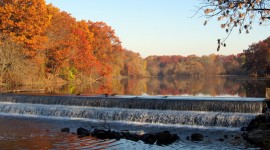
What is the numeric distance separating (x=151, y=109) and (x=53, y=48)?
97.9ft

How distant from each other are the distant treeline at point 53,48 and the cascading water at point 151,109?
16.1 m

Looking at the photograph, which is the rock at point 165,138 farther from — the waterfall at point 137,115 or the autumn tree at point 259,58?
the autumn tree at point 259,58

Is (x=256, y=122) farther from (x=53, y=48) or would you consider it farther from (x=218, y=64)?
(x=218, y=64)

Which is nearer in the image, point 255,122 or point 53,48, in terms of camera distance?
point 255,122

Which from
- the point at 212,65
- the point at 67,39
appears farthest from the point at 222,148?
the point at 212,65

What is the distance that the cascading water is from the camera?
1752 cm

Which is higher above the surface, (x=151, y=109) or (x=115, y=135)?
(x=151, y=109)

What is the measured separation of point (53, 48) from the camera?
156ft

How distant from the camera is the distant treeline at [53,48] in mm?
39594

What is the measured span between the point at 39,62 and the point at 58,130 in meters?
28.2

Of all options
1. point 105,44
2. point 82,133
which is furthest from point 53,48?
point 82,133

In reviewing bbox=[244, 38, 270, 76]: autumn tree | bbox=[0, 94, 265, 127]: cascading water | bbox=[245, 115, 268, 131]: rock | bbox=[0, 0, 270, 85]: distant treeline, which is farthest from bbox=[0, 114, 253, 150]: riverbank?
bbox=[244, 38, 270, 76]: autumn tree

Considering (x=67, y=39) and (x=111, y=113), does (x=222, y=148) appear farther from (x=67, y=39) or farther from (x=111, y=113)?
(x=67, y=39)

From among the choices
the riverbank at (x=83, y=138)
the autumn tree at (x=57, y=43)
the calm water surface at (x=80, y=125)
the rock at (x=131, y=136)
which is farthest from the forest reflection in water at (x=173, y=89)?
the rock at (x=131, y=136)
